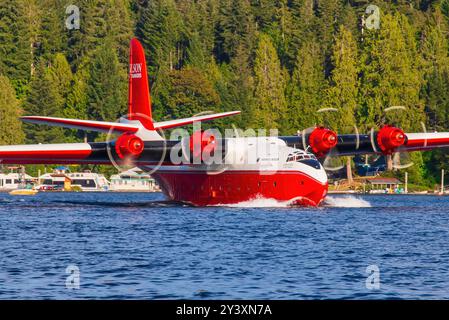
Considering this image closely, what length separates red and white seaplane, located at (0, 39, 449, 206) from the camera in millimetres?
55188

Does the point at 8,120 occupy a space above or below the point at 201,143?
above

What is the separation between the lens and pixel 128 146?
54.2 metres

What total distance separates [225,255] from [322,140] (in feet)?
77.4

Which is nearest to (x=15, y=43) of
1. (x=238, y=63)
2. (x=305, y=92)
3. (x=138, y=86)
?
(x=238, y=63)

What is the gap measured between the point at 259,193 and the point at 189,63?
290 ft

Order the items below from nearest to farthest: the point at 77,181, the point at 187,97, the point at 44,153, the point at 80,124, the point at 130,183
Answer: the point at 80,124 < the point at 44,153 < the point at 77,181 < the point at 130,183 < the point at 187,97

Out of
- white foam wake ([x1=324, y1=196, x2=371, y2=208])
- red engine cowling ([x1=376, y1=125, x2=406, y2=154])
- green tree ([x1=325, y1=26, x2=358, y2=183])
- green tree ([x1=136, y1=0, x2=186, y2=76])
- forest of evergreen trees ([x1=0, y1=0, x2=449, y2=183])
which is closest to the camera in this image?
red engine cowling ([x1=376, y1=125, x2=406, y2=154])

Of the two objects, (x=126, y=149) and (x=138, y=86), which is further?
(x=138, y=86)

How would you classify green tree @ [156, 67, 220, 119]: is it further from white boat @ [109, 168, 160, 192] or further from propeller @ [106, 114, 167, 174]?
propeller @ [106, 114, 167, 174]

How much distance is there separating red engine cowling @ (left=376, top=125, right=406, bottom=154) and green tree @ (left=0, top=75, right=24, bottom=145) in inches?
3014

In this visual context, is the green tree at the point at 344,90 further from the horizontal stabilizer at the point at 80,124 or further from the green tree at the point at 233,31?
the horizontal stabilizer at the point at 80,124

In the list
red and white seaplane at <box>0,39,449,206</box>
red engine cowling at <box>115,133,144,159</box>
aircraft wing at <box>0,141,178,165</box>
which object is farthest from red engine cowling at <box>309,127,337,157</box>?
red engine cowling at <box>115,133,144,159</box>

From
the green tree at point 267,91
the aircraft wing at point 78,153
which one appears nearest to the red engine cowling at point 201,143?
the aircraft wing at point 78,153

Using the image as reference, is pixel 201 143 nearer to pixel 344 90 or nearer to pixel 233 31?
pixel 344 90
